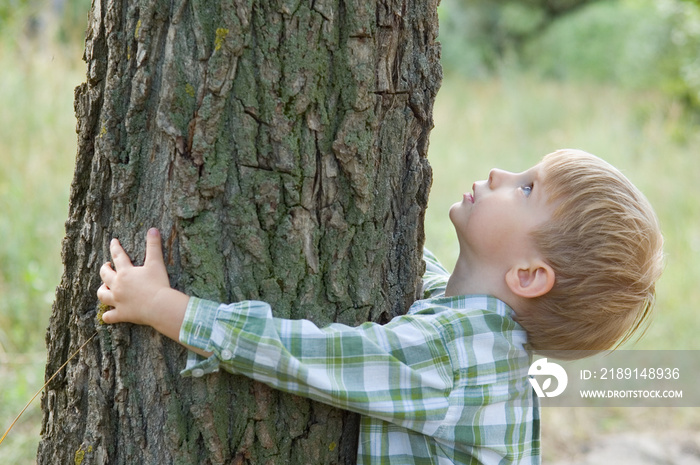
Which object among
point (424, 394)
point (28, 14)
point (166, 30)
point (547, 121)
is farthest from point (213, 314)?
point (547, 121)

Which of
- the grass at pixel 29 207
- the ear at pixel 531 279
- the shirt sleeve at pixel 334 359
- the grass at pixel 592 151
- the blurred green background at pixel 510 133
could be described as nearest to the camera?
the shirt sleeve at pixel 334 359

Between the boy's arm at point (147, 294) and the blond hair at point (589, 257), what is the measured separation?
91 centimetres

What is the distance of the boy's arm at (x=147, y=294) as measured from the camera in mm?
1435

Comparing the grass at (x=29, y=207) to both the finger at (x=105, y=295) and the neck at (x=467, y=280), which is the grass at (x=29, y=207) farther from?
the neck at (x=467, y=280)

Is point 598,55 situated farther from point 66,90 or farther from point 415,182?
point 415,182

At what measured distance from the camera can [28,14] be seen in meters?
6.33

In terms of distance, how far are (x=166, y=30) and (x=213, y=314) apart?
62 cm

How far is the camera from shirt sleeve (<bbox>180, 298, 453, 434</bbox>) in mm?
1414

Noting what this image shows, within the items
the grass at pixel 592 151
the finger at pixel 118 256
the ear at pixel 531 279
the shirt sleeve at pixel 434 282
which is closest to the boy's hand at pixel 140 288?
the finger at pixel 118 256

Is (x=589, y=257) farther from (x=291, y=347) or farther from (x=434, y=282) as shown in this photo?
(x=291, y=347)

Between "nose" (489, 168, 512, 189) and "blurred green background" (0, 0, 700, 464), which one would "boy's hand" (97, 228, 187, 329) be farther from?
"blurred green background" (0, 0, 700, 464)

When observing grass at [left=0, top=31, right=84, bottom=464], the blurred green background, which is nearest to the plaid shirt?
grass at [left=0, top=31, right=84, bottom=464]

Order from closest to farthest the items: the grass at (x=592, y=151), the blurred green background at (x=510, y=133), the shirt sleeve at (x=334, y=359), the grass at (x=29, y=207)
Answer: the shirt sleeve at (x=334, y=359) < the grass at (x=29, y=207) < the blurred green background at (x=510, y=133) < the grass at (x=592, y=151)

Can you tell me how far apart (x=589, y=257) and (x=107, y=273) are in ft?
3.95
